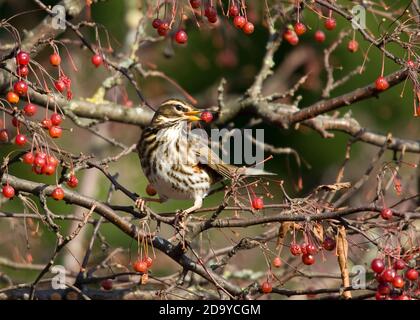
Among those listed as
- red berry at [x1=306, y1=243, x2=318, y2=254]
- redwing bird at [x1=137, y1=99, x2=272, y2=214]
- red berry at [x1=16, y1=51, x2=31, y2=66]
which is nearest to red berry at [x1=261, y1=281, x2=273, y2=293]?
red berry at [x1=306, y1=243, x2=318, y2=254]

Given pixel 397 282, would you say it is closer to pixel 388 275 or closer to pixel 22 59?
pixel 388 275

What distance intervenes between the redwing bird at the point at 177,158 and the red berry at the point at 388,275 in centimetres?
204

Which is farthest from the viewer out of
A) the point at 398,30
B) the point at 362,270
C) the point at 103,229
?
the point at 103,229

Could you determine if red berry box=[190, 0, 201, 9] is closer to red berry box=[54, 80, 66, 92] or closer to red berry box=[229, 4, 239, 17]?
red berry box=[229, 4, 239, 17]

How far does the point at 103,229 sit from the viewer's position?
403 inches

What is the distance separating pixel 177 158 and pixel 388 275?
7.79 ft

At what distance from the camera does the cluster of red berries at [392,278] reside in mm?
3992

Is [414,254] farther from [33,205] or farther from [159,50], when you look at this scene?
[159,50]

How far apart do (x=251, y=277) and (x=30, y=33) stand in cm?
231

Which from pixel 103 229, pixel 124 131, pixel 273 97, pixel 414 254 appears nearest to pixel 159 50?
pixel 124 131

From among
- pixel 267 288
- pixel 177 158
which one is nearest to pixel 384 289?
pixel 267 288

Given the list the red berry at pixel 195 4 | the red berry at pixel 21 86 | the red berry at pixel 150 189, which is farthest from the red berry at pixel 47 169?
the red berry at pixel 150 189

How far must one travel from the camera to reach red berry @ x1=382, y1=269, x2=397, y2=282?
3984 millimetres

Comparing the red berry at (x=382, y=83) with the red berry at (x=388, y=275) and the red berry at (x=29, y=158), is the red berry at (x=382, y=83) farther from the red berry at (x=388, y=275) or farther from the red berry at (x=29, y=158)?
the red berry at (x=29, y=158)
